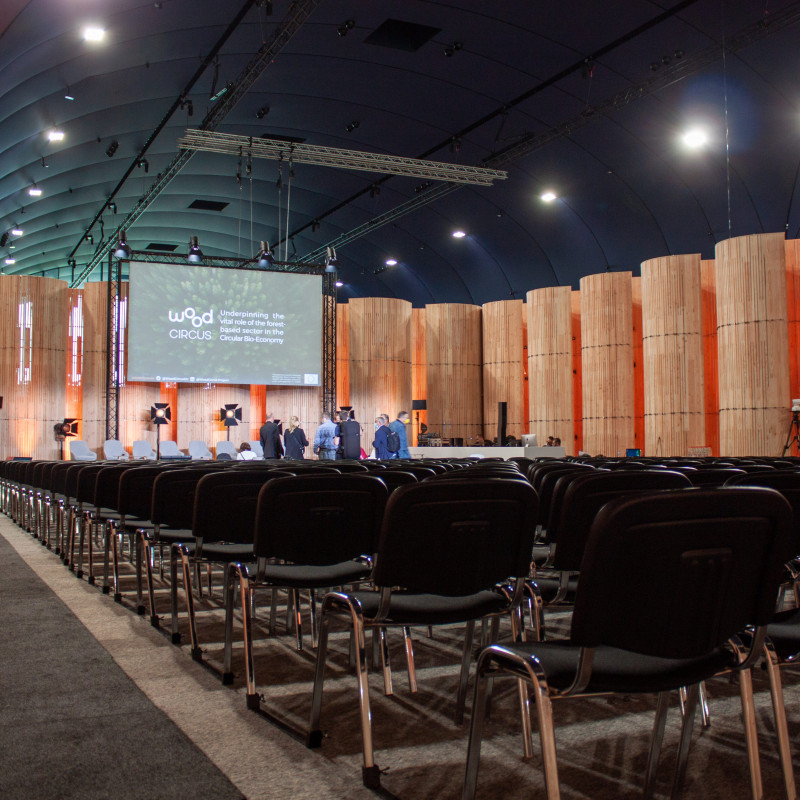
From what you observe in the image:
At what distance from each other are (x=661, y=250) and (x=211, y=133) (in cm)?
1137

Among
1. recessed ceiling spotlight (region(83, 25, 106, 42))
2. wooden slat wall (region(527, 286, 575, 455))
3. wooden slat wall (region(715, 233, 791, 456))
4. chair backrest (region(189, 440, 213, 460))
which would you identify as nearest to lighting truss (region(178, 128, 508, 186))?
recessed ceiling spotlight (region(83, 25, 106, 42))

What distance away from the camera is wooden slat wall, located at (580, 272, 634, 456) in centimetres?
1636

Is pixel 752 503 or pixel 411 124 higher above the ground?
pixel 411 124

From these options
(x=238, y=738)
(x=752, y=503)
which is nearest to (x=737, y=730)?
(x=752, y=503)

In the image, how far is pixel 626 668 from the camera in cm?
176

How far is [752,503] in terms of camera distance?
1614 mm

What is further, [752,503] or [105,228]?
[105,228]

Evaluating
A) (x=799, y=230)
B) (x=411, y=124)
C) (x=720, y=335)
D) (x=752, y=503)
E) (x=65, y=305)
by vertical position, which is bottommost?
(x=752, y=503)

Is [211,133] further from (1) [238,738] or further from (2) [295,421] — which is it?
(1) [238,738]

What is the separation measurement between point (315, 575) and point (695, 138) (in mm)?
16330

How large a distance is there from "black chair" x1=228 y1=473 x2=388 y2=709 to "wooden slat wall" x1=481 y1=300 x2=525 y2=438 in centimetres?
1653

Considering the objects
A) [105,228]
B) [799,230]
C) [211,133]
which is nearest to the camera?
[211,133]

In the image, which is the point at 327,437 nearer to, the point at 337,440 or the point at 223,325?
the point at 337,440

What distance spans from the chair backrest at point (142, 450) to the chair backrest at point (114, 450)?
22.2 inches
